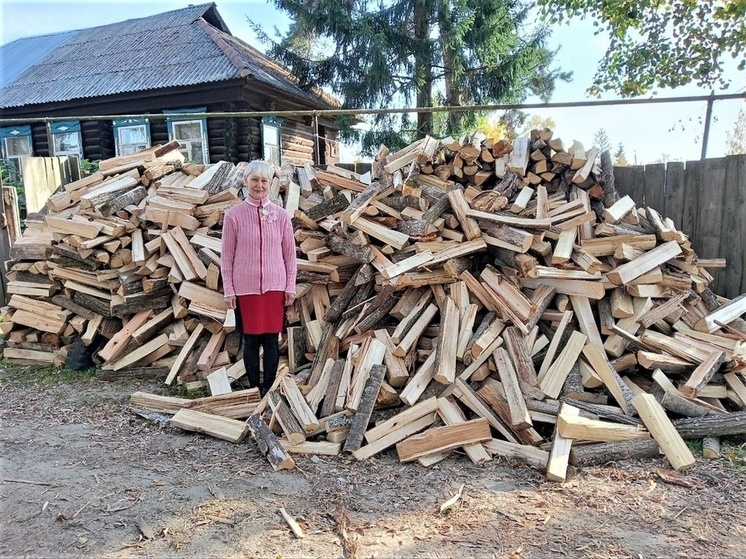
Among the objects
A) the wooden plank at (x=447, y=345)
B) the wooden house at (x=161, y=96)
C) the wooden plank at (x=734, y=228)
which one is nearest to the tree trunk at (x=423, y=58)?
the wooden house at (x=161, y=96)

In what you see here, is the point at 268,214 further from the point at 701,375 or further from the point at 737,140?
the point at 737,140

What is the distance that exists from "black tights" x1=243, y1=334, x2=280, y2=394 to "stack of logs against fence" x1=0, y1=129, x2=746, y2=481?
20 centimetres

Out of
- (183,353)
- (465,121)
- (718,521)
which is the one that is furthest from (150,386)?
(465,121)

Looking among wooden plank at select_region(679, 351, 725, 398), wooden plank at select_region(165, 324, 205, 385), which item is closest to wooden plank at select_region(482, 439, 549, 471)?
wooden plank at select_region(679, 351, 725, 398)

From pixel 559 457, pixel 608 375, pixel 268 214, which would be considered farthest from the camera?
pixel 268 214

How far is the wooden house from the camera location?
1362cm

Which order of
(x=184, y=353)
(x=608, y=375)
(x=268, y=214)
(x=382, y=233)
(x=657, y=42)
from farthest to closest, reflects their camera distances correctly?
(x=657, y=42)
(x=184, y=353)
(x=382, y=233)
(x=268, y=214)
(x=608, y=375)

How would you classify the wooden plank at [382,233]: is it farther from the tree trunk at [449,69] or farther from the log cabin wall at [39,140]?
the log cabin wall at [39,140]

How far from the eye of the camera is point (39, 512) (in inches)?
104

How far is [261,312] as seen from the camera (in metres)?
3.93

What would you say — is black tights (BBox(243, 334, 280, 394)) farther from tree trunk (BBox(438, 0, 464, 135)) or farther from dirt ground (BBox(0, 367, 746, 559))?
tree trunk (BBox(438, 0, 464, 135))

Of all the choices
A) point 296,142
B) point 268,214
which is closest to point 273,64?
point 296,142

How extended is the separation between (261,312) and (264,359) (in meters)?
0.42

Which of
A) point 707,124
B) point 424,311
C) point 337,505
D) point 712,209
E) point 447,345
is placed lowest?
point 337,505
